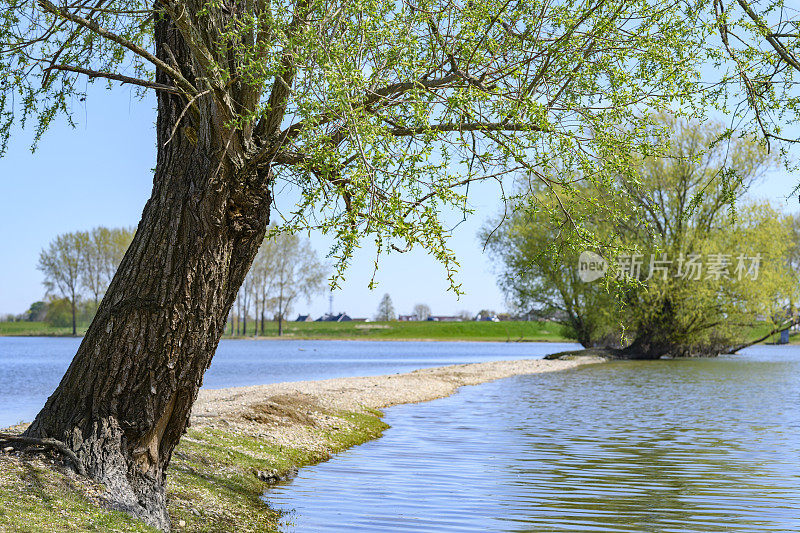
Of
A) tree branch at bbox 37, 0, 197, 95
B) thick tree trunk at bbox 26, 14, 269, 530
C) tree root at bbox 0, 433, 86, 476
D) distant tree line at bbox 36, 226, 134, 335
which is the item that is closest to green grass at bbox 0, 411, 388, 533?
tree root at bbox 0, 433, 86, 476

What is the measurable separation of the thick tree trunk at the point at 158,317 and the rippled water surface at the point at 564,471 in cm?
212

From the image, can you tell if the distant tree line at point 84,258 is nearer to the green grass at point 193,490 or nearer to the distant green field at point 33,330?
the distant green field at point 33,330

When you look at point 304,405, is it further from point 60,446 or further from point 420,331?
point 420,331

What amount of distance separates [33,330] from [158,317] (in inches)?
3931

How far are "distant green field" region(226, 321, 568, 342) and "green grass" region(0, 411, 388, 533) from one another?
7752 cm

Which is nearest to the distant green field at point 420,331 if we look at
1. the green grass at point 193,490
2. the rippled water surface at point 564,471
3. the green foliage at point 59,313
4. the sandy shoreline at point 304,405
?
the green foliage at point 59,313

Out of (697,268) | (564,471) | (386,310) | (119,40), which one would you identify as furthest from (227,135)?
(386,310)

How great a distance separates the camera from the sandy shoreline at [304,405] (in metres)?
12.5

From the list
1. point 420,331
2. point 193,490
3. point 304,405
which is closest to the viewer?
point 193,490

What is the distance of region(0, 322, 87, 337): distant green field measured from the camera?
90.9 metres

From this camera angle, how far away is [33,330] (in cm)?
9606

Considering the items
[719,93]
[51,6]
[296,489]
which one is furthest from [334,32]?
[296,489]

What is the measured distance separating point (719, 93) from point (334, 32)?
4390mm

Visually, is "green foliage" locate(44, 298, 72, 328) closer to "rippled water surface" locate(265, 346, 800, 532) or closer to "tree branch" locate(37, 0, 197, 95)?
"rippled water surface" locate(265, 346, 800, 532)
